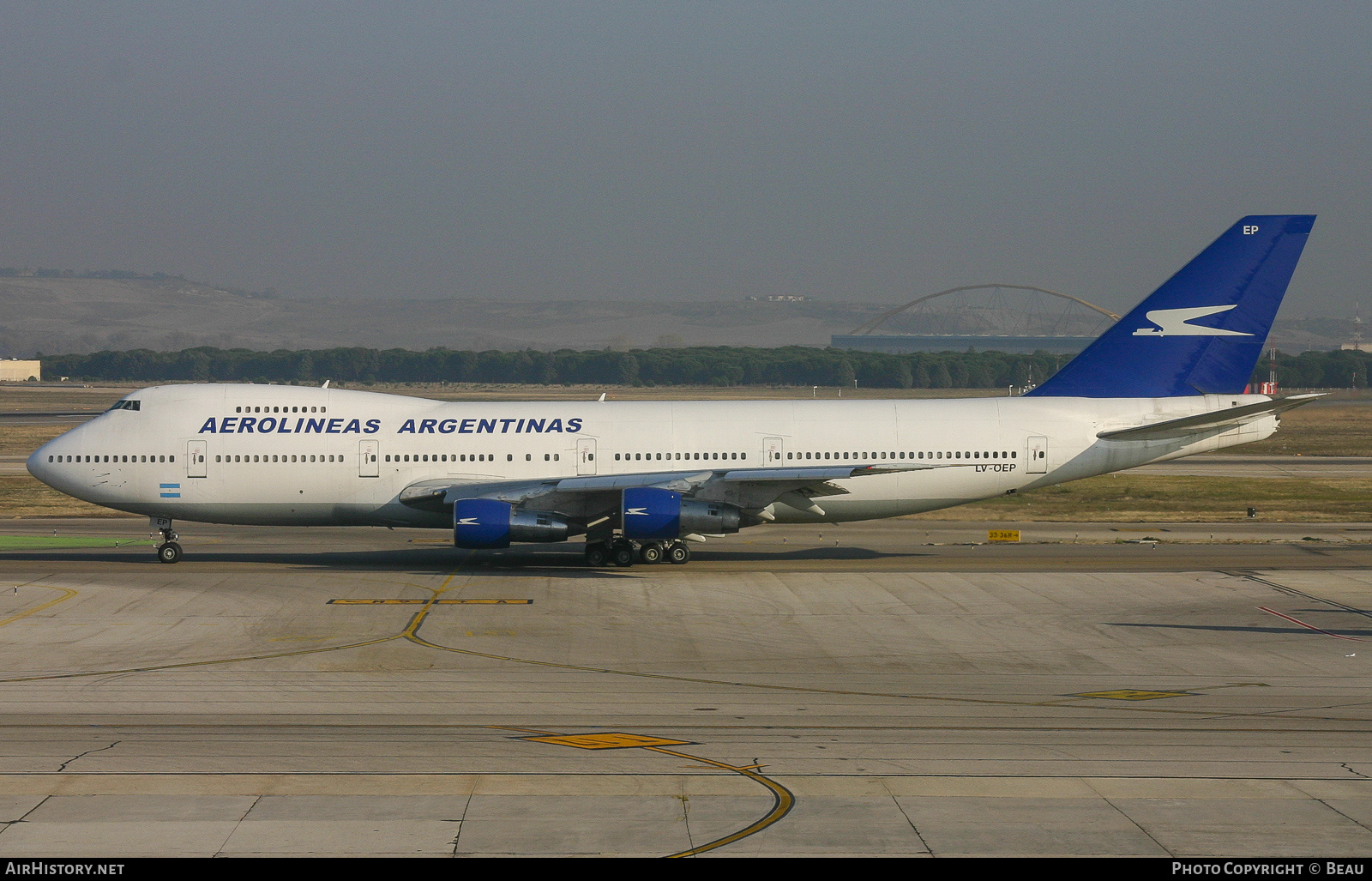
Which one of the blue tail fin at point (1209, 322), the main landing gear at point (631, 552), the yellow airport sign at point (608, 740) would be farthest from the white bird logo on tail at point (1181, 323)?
the yellow airport sign at point (608, 740)

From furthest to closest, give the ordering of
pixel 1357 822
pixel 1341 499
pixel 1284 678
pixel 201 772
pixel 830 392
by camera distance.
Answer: pixel 830 392 < pixel 1341 499 < pixel 1284 678 < pixel 201 772 < pixel 1357 822

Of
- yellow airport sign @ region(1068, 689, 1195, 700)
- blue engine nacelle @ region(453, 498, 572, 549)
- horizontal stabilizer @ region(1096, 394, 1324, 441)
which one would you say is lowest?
yellow airport sign @ region(1068, 689, 1195, 700)

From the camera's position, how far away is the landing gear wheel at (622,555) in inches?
1383

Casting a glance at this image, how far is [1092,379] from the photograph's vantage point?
38.2m

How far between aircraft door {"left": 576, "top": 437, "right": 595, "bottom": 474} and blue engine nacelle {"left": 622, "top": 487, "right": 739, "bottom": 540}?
274 centimetres

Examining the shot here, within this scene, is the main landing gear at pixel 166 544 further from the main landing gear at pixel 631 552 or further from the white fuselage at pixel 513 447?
the main landing gear at pixel 631 552

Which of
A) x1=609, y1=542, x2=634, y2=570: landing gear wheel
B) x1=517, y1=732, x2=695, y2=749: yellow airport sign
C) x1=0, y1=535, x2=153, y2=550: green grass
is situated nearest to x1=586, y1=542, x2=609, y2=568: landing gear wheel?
x1=609, y1=542, x2=634, y2=570: landing gear wheel

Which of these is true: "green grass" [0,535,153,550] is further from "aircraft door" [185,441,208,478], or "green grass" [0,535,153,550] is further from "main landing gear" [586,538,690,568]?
"main landing gear" [586,538,690,568]

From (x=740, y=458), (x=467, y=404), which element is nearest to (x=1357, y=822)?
(x=740, y=458)

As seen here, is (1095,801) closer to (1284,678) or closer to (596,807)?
(596,807)

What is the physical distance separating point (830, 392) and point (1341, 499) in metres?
92.7

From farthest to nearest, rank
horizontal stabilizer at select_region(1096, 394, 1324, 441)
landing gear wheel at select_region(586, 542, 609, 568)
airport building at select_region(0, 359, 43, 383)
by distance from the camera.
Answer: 1. airport building at select_region(0, 359, 43, 383)
2. landing gear wheel at select_region(586, 542, 609, 568)
3. horizontal stabilizer at select_region(1096, 394, 1324, 441)

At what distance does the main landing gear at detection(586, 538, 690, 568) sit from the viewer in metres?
35.2

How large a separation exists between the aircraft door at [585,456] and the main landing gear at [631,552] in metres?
2.27
